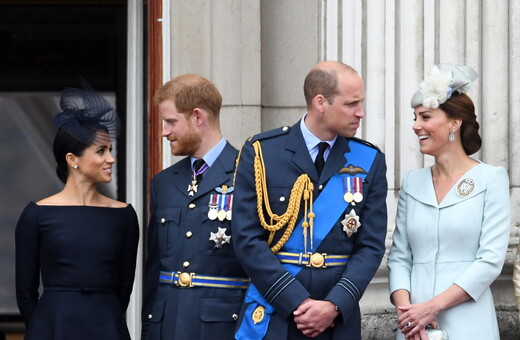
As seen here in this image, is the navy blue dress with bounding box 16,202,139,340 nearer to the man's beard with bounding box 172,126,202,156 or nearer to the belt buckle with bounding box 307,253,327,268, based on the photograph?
the man's beard with bounding box 172,126,202,156

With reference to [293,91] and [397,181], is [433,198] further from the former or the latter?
[293,91]

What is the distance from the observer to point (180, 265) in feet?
18.3

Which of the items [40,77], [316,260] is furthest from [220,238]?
[40,77]

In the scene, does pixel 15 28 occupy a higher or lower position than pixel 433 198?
higher

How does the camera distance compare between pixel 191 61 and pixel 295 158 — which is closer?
pixel 295 158

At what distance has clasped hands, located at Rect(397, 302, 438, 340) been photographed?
5262 mm

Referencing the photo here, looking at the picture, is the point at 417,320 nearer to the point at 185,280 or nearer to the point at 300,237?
the point at 300,237

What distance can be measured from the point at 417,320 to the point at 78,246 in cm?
142

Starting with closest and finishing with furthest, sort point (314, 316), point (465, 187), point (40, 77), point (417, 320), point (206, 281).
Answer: point (314, 316)
point (417, 320)
point (465, 187)
point (206, 281)
point (40, 77)

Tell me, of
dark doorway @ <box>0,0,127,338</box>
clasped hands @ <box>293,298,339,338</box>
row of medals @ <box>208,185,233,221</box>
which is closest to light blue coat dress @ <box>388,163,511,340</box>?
clasped hands @ <box>293,298,339,338</box>

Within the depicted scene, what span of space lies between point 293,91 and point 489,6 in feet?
3.83

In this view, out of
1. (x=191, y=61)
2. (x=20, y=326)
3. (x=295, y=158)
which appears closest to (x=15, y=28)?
(x=20, y=326)

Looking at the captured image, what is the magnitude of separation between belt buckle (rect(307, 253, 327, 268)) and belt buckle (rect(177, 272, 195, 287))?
606 millimetres

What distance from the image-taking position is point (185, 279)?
555cm
